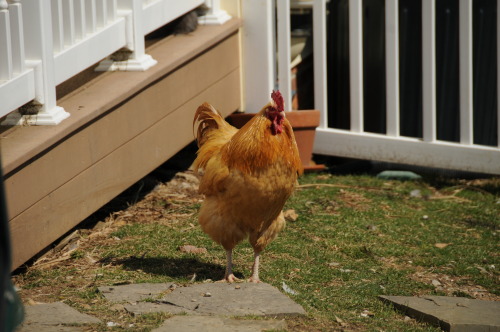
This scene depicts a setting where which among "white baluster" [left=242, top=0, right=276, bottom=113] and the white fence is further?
"white baluster" [left=242, top=0, right=276, bottom=113]

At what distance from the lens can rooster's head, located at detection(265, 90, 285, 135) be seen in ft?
15.2

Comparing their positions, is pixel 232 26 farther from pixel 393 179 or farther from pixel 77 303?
pixel 77 303

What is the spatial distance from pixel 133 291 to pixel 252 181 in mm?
938

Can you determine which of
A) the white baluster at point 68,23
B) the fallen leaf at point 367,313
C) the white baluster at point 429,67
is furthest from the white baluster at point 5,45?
the white baluster at point 429,67

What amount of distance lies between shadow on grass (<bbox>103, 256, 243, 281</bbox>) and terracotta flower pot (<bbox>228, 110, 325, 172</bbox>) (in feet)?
7.23

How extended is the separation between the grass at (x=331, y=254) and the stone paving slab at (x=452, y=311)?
68 mm

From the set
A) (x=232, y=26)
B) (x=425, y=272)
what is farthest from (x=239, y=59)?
(x=425, y=272)

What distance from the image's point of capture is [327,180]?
24.8ft

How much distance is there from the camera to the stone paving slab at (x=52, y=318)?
3.93 meters

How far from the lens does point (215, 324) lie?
396 cm

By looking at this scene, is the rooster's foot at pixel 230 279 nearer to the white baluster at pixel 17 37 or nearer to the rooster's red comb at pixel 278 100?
the rooster's red comb at pixel 278 100

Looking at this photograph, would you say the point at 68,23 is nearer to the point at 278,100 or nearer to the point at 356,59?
the point at 278,100

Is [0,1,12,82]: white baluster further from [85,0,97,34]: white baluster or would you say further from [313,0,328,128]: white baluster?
[313,0,328,128]: white baluster

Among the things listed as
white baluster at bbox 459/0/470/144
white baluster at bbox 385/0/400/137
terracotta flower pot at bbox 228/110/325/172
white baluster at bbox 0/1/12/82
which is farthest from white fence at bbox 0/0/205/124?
white baluster at bbox 459/0/470/144
